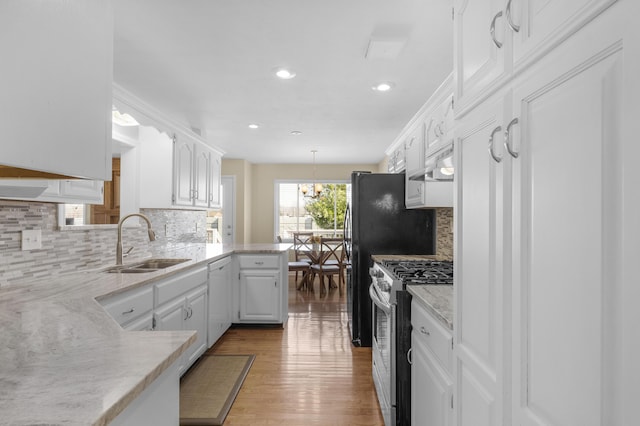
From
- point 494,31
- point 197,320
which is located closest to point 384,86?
point 494,31

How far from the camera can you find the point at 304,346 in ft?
11.1

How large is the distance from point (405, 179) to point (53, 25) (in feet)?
10.3

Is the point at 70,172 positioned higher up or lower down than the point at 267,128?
lower down

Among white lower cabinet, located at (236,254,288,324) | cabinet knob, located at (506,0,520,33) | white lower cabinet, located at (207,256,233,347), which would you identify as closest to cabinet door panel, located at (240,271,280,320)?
white lower cabinet, located at (236,254,288,324)

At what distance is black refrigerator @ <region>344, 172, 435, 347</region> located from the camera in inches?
137

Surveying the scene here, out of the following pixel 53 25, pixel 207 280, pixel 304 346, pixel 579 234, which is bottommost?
pixel 304 346

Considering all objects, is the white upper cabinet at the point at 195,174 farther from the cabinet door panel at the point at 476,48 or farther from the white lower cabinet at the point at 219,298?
the cabinet door panel at the point at 476,48

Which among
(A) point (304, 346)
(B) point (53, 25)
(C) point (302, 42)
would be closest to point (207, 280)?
(A) point (304, 346)

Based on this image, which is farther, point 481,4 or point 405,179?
point 405,179

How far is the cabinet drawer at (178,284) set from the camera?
229 cm

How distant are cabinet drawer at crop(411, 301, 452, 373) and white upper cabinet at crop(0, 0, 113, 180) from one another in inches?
49.1

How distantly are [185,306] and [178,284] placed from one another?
0.72ft

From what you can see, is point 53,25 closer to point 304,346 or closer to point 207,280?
point 207,280

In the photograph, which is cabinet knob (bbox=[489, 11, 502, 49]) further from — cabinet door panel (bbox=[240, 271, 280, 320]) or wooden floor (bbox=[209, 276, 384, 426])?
cabinet door panel (bbox=[240, 271, 280, 320])
